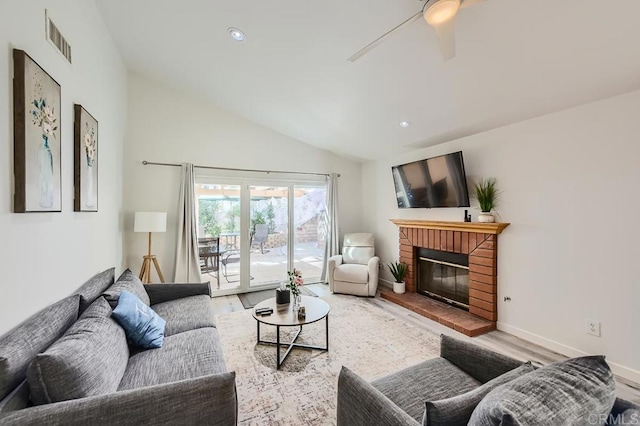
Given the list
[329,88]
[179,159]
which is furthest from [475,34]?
[179,159]

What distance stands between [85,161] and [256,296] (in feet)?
9.89

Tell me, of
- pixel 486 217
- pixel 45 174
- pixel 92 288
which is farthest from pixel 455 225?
pixel 45 174

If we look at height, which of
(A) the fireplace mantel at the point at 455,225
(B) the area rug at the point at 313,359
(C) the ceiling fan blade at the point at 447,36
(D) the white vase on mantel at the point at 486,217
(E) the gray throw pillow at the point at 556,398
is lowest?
(B) the area rug at the point at 313,359

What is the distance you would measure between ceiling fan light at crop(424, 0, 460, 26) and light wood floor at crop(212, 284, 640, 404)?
7.42 feet

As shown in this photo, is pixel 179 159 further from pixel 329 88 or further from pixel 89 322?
pixel 89 322

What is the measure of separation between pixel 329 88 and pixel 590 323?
11.2 feet

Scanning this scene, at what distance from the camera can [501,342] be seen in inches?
115

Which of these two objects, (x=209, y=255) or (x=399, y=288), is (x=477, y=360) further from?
(x=209, y=255)

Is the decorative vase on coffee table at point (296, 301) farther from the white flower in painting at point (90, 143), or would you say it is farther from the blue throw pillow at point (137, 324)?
the white flower in painting at point (90, 143)

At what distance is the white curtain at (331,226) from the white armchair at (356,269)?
0.32 meters

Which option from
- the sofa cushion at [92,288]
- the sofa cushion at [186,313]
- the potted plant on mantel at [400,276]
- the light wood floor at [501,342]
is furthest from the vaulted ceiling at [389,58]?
the sofa cushion at [186,313]

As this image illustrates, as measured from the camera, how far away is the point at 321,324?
3.38m

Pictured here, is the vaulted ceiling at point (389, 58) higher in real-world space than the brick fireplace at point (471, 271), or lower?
higher

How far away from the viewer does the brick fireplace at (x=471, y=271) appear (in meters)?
3.22
